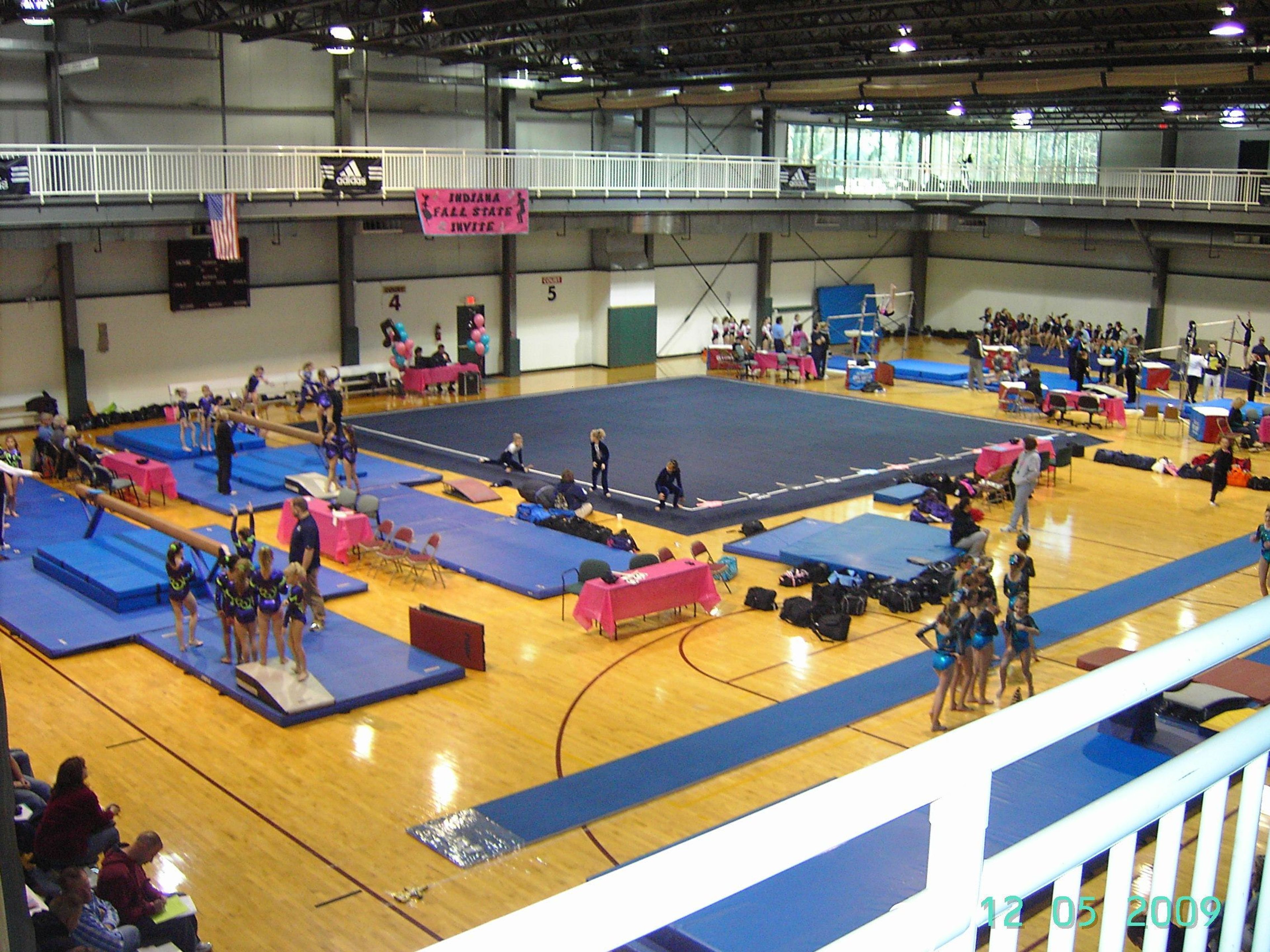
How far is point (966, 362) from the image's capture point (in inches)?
1539

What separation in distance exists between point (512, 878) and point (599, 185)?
2601cm

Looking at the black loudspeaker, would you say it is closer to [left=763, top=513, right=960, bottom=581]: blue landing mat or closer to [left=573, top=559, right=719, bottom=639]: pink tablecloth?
[left=763, top=513, right=960, bottom=581]: blue landing mat

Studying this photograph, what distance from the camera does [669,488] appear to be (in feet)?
69.4

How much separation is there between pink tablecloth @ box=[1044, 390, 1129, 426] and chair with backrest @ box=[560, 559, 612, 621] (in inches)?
661

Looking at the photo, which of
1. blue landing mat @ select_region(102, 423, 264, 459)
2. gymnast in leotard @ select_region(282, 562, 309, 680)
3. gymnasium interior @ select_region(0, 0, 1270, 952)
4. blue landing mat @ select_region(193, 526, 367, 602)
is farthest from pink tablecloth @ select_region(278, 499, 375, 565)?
blue landing mat @ select_region(102, 423, 264, 459)

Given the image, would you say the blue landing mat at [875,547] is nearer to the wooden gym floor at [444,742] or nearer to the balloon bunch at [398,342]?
the wooden gym floor at [444,742]

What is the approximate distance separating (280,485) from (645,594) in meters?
9.27

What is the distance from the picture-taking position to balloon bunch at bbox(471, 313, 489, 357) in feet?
105

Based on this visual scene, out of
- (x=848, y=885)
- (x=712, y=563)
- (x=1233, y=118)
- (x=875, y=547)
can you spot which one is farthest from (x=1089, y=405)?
(x=848, y=885)

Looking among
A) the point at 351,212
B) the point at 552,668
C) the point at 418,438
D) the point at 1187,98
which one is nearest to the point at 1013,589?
the point at 552,668

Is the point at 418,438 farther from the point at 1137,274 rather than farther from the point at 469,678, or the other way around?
the point at 1137,274

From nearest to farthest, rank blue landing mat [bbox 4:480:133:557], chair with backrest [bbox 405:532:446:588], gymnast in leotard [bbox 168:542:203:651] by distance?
1. gymnast in leotard [bbox 168:542:203:651]
2. chair with backrest [bbox 405:532:446:588]
3. blue landing mat [bbox 4:480:133:557]

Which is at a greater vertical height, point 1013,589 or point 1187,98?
point 1187,98

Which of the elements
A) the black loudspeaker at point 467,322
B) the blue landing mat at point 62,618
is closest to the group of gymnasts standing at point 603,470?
the blue landing mat at point 62,618
